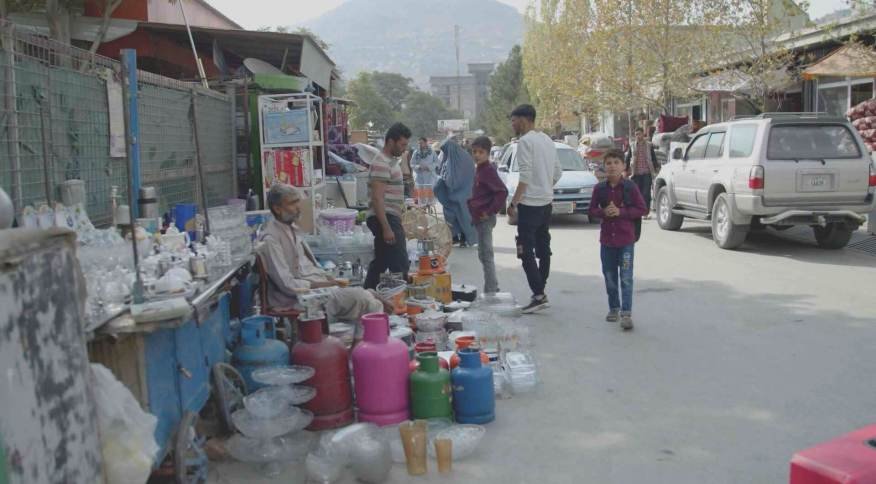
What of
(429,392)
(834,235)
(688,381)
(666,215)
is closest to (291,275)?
(429,392)

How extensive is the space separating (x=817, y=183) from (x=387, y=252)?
22.8 ft

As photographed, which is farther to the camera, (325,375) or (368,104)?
(368,104)

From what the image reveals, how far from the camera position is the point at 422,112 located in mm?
123688

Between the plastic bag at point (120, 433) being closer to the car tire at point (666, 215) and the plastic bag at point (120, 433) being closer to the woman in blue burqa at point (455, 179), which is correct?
the woman in blue burqa at point (455, 179)

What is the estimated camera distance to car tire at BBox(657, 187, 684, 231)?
15.4 meters

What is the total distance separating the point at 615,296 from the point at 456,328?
5.71 feet

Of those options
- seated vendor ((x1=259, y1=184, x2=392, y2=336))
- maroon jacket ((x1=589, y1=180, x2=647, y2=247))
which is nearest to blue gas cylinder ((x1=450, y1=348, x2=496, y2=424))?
seated vendor ((x1=259, y1=184, x2=392, y2=336))

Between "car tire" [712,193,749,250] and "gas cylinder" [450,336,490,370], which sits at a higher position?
"car tire" [712,193,749,250]

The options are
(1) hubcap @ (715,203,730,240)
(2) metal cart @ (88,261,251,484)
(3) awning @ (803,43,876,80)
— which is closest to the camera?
(2) metal cart @ (88,261,251,484)

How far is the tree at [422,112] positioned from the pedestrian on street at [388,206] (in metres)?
113

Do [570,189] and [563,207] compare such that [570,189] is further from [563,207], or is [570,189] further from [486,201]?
[486,201]

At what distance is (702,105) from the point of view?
1220 inches

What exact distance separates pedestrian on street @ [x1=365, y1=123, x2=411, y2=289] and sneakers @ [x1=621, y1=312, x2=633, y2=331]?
2207 millimetres

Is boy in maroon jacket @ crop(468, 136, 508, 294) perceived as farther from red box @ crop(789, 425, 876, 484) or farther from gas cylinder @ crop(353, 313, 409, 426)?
red box @ crop(789, 425, 876, 484)
